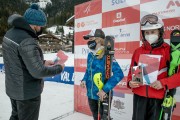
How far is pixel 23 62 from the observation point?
2125mm

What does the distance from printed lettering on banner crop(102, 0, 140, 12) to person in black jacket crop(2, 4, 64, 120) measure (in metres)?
1.61

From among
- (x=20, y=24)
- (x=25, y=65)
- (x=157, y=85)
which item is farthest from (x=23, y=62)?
(x=157, y=85)

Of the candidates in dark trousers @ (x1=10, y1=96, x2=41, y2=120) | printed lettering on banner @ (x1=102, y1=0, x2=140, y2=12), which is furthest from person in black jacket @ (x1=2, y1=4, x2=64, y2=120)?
printed lettering on banner @ (x1=102, y1=0, x2=140, y2=12)

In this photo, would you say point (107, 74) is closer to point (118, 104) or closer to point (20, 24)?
point (20, 24)

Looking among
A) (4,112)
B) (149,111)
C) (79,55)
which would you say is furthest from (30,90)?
(4,112)

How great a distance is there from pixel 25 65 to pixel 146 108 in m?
1.27

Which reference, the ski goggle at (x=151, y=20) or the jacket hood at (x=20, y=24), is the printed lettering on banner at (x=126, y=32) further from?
the jacket hood at (x=20, y=24)

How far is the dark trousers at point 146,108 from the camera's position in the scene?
2.29 metres

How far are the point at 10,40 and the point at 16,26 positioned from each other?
14cm

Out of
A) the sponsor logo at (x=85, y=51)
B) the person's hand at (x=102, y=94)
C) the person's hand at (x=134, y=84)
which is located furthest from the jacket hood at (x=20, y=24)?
the sponsor logo at (x=85, y=51)

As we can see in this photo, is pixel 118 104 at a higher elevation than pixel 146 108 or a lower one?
lower

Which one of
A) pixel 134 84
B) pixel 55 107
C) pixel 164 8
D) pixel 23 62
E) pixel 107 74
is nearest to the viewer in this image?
pixel 23 62

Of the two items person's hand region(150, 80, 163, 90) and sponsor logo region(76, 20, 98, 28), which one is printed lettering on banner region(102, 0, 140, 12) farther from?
person's hand region(150, 80, 163, 90)

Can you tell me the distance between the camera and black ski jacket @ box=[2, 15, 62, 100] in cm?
206
